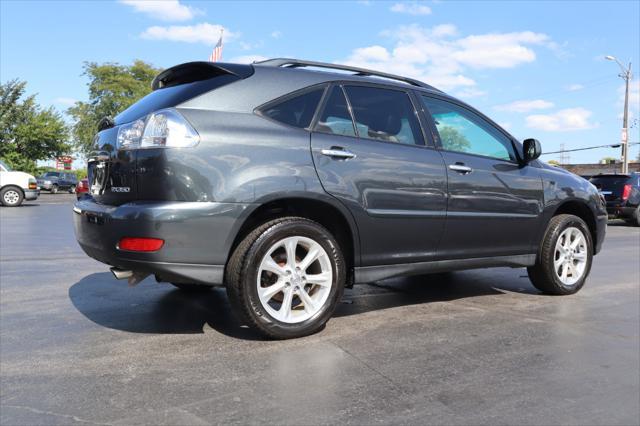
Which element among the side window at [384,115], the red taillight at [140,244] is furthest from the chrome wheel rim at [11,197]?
the side window at [384,115]

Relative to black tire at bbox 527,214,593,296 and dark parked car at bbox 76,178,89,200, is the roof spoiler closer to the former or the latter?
dark parked car at bbox 76,178,89,200

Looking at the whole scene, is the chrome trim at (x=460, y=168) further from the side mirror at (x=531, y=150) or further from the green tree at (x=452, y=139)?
the side mirror at (x=531, y=150)

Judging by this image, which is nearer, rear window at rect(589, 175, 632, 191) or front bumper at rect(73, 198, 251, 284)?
front bumper at rect(73, 198, 251, 284)

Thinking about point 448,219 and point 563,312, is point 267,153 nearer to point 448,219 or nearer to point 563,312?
point 448,219

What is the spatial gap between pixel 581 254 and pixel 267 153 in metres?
3.48

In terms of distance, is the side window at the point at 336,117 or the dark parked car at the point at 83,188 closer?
the side window at the point at 336,117

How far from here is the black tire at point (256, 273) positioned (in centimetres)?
334

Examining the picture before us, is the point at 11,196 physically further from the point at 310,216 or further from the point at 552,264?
the point at 552,264

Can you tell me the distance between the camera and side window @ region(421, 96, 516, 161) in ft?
14.7

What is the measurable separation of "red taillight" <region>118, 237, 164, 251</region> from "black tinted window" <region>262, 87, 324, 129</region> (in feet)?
3.49

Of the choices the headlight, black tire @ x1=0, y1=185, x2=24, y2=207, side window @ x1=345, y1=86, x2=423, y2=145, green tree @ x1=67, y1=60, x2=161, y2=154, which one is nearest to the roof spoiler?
the headlight

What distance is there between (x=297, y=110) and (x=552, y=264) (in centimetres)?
286

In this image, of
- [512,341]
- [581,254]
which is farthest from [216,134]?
[581,254]

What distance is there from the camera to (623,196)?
15.5 metres
